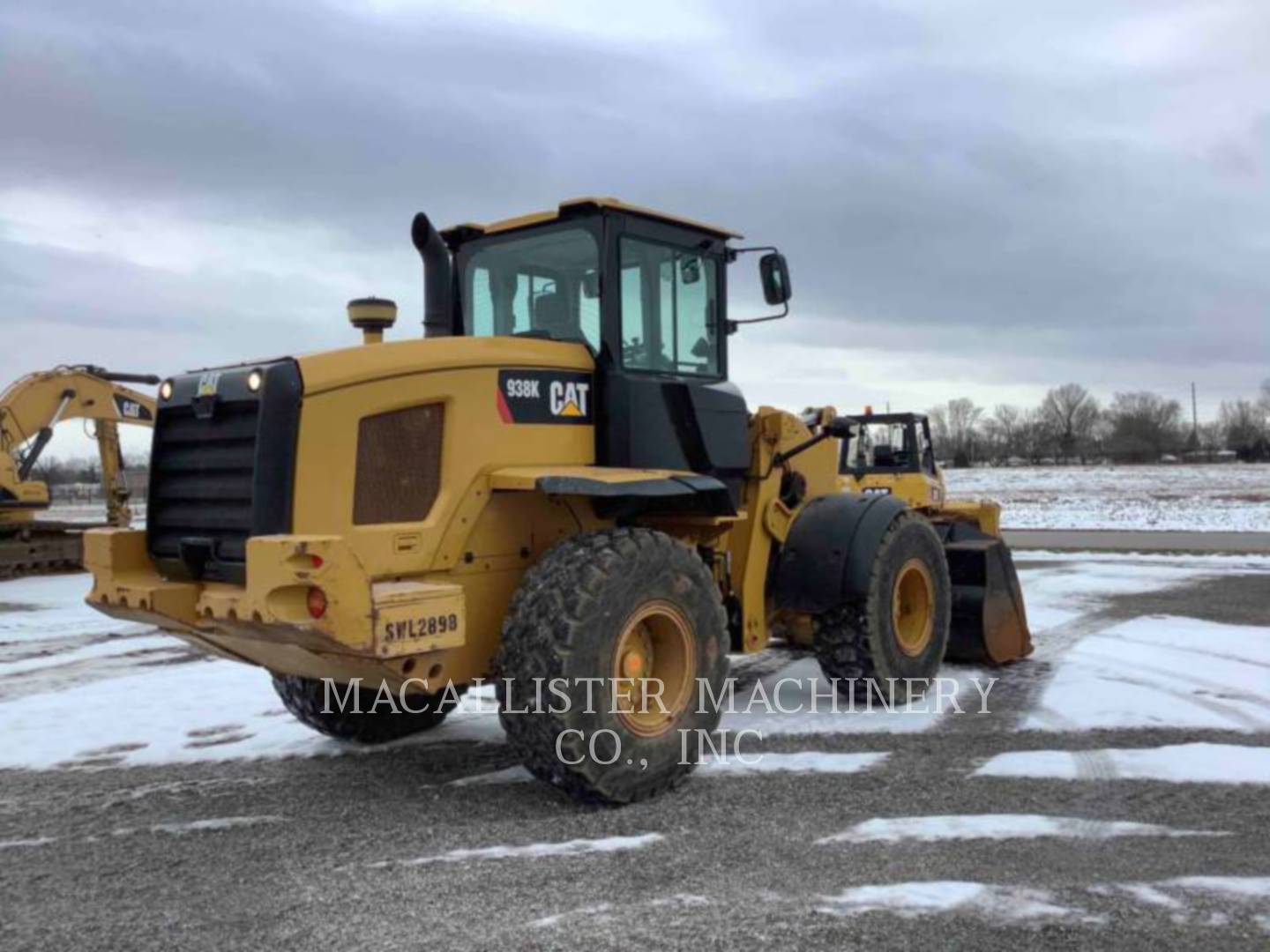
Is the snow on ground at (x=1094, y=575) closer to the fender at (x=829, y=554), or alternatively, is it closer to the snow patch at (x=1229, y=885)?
the fender at (x=829, y=554)

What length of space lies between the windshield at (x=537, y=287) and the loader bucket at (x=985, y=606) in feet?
14.1

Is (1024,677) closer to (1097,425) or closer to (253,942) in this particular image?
(253,942)

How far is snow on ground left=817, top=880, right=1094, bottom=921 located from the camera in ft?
12.8

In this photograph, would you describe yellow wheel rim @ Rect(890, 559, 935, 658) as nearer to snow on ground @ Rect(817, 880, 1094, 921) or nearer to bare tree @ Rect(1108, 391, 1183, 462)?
snow on ground @ Rect(817, 880, 1094, 921)

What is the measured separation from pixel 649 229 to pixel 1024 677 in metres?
4.59

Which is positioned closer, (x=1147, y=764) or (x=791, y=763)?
(x=1147, y=764)

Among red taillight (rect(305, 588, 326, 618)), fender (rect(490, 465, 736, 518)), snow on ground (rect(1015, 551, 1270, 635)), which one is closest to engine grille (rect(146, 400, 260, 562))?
red taillight (rect(305, 588, 326, 618))

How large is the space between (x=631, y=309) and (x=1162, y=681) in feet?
16.1

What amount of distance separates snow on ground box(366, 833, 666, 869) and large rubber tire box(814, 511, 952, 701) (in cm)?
266

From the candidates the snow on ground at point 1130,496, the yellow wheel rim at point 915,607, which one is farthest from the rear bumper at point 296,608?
the snow on ground at point 1130,496

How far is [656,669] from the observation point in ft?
18.7

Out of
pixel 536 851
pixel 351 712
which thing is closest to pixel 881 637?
pixel 536 851

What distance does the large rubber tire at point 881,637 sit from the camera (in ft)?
23.1

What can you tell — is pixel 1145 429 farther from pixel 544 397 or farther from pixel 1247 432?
pixel 544 397
